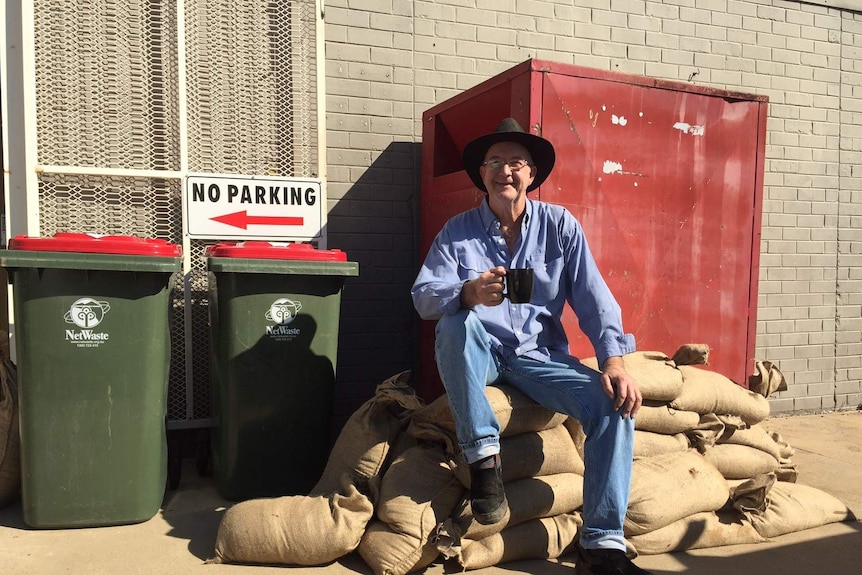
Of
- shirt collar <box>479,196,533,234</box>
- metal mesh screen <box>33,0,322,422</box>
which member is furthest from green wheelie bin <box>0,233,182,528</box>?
shirt collar <box>479,196,533,234</box>

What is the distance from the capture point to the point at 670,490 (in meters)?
3.04

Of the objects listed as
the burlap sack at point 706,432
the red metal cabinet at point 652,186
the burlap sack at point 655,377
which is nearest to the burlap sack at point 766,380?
the red metal cabinet at point 652,186

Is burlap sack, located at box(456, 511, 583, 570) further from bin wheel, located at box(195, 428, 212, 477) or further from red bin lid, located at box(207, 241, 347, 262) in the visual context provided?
bin wheel, located at box(195, 428, 212, 477)

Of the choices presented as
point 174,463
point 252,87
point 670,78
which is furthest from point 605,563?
point 670,78

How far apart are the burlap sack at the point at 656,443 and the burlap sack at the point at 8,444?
294cm

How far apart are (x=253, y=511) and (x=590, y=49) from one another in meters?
4.08

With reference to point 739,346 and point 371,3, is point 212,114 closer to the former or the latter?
point 371,3

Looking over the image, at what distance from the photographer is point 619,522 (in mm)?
2621

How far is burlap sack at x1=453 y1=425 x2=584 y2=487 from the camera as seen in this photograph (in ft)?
9.41

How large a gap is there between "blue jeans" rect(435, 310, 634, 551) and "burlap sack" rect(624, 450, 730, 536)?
0.33 m

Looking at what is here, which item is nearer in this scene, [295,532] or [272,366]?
[295,532]

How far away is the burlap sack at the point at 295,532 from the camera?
8.96 feet

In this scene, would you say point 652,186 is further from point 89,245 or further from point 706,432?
point 89,245

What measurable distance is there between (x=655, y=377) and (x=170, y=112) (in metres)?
3.14
